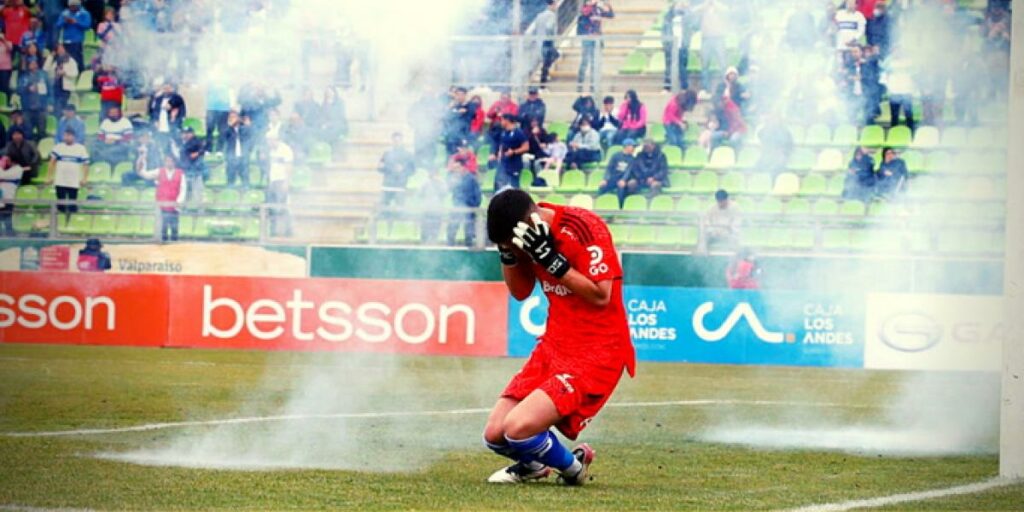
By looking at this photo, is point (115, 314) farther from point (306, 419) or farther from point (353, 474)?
point (353, 474)

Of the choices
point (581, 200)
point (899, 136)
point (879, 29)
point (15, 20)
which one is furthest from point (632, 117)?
point (15, 20)

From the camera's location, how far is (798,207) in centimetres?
2008

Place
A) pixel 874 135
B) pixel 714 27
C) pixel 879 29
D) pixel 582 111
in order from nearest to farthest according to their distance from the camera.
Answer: pixel 879 29
pixel 714 27
pixel 874 135
pixel 582 111

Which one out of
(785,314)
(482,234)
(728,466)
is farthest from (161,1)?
(785,314)

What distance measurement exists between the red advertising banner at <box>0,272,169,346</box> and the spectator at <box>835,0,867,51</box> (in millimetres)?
9985

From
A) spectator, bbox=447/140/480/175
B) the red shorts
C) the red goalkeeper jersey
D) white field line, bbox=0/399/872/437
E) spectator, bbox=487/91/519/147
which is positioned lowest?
white field line, bbox=0/399/872/437

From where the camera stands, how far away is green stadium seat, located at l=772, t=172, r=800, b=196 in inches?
790

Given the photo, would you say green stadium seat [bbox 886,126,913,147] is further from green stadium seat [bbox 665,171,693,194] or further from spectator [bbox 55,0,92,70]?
spectator [bbox 55,0,92,70]

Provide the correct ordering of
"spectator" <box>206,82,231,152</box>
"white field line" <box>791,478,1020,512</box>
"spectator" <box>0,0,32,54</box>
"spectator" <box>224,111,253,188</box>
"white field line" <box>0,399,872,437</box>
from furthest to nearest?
"spectator" <box>224,111,253,188</box>
"spectator" <box>0,0,32,54</box>
"spectator" <box>206,82,231,152</box>
"white field line" <box>0,399,872,437</box>
"white field line" <box>791,478,1020,512</box>


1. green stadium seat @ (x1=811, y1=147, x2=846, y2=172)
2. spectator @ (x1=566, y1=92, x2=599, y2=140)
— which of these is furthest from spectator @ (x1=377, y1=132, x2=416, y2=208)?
green stadium seat @ (x1=811, y1=147, x2=846, y2=172)

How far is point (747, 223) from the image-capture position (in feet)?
66.3

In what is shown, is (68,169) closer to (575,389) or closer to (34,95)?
(34,95)

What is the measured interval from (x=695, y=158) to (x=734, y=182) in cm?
69

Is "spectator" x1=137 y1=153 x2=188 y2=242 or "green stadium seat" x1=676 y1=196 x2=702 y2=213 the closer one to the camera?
"spectator" x1=137 y1=153 x2=188 y2=242
